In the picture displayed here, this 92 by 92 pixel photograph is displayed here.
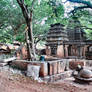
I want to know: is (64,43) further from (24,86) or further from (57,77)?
(24,86)

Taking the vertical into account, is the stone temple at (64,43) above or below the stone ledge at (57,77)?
above

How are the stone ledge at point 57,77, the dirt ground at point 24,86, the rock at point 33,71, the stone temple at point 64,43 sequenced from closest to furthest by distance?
the dirt ground at point 24,86 < the rock at point 33,71 < the stone ledge at point 57,77 < the stone temple at point 64,43

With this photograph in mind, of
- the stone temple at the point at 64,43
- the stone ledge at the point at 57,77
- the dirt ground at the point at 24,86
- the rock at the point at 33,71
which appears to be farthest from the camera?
the stone temple at the point at 64,43

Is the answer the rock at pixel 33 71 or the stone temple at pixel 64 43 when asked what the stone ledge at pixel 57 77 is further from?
the stone temple at pixel 64 43

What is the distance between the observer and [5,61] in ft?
27.5

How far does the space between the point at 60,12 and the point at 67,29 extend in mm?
12358

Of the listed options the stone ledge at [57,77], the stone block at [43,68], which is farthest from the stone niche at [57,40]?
the stone block at [43,68]

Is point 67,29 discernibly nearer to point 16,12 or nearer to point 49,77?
point 16,12

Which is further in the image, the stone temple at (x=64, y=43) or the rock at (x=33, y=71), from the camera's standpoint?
the stone temple at (x=64, y=43)

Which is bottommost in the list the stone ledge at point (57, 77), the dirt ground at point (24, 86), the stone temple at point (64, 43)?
the stone ledge at point (57, 77)

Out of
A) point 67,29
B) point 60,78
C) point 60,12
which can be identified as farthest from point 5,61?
point 67,29

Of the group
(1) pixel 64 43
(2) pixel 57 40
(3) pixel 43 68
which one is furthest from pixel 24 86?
(1) pixel 64 43

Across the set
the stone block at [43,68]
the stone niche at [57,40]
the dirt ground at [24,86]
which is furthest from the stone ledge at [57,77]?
the stone niche at [57,40]

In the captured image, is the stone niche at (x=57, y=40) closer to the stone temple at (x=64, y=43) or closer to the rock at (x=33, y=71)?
the stone temple at (x=64, y=43)
